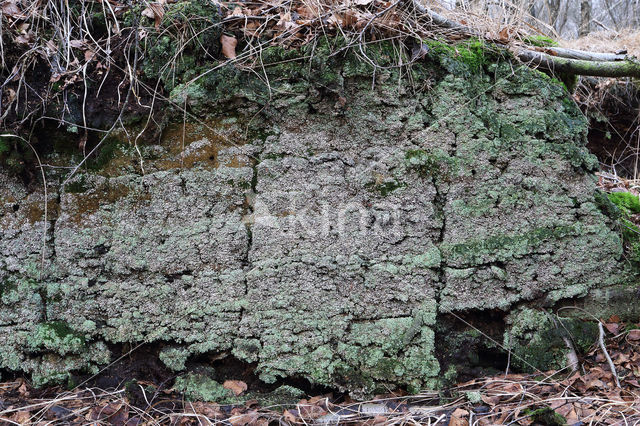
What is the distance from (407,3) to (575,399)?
72.0 inches

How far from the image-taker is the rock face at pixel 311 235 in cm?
190

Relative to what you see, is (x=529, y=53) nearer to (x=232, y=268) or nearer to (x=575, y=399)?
(x=575, y=399)

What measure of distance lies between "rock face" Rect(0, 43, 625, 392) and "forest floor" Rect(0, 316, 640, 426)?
95 millimetres

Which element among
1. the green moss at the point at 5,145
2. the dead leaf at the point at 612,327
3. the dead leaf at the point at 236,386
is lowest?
the dead leaf at the point at 236,386

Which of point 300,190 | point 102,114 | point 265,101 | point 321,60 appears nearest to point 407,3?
point 321,60

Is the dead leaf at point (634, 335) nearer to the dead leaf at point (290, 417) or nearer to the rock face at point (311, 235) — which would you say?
the rock face at point (311, 235)

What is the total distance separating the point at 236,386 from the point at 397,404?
0.68 m

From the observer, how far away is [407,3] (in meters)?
2.04

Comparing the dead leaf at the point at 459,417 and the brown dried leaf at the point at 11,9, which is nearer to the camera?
the dead leaf at the point at 459,417

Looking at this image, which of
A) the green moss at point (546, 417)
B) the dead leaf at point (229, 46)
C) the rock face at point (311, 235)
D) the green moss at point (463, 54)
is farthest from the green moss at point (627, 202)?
the dead leaf at point (229, 46)

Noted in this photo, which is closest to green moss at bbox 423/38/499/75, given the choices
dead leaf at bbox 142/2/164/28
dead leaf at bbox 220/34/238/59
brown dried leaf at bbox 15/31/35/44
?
dead leaf at bbox 220/34/238/59

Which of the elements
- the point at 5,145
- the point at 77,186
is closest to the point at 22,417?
the point at 77,186

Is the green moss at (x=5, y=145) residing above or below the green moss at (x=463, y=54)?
below

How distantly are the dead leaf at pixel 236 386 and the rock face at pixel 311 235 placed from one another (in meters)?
0.10
